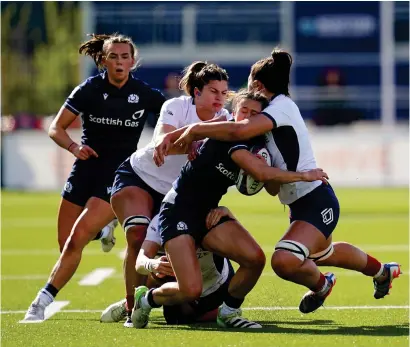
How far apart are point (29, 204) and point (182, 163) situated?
1429 centimetres

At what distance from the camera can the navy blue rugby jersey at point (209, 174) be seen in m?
8.30

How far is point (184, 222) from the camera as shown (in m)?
8.40

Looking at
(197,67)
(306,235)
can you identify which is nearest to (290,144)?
(306,235)

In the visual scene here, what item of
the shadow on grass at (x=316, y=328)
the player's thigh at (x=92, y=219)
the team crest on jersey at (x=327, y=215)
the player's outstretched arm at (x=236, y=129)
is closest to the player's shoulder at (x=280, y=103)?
the player's outstretched arm at (x=236, y=129)

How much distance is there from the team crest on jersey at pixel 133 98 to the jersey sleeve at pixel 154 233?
1366 millimetres

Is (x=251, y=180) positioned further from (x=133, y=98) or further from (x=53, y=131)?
(x=53, y=131)

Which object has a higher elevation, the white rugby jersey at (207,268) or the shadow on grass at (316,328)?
the white rugby jersey at (207,268)

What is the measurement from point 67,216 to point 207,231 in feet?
6.70

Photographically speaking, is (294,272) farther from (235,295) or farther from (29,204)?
(29,204)

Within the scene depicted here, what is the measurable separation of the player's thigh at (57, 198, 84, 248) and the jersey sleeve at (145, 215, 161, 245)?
144cm

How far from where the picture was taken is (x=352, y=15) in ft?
114

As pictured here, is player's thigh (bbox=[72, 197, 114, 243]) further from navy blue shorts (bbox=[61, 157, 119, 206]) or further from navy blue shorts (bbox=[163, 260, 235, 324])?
navy blue shorts (bbox=[163, 260, 235, 324])

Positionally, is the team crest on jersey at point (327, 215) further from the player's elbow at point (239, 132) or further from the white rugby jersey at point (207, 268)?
the white rugby jersey at point (207, 268)

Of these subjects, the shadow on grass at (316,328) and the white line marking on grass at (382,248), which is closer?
the shadow on grass at (316,328)
